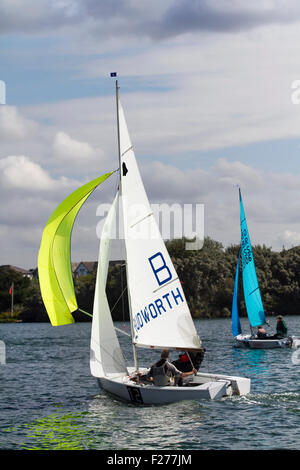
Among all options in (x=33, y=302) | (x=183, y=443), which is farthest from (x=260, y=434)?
(x=33, y=302)

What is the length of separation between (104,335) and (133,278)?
7.01ft

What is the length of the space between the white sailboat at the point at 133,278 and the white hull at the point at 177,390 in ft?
0.11

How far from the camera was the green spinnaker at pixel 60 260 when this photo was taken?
19.1 metres

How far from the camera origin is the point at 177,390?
17.9 m

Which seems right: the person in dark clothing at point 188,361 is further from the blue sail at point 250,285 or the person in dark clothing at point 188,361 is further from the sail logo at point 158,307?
the blue sail at point 250,285

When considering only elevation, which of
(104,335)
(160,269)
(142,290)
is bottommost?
(104,335)

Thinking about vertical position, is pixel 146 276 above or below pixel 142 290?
above

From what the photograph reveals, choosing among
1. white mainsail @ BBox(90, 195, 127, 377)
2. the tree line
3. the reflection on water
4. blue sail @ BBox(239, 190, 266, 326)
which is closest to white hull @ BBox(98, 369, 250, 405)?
white mainsail @ BBox(90, 195, 127, 377)

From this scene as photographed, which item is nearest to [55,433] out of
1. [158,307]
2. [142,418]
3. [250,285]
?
[142,418]

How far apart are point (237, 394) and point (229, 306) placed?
65419 millimetres

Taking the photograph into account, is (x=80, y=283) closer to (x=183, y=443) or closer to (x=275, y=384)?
(x=275, y=384)

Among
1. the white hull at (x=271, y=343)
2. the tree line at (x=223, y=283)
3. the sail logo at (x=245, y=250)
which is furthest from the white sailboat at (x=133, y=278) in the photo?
the tree line at (x=223, y=283)

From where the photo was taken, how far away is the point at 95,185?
19.8 m

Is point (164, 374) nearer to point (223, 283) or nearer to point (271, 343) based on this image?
point (271, 343)
